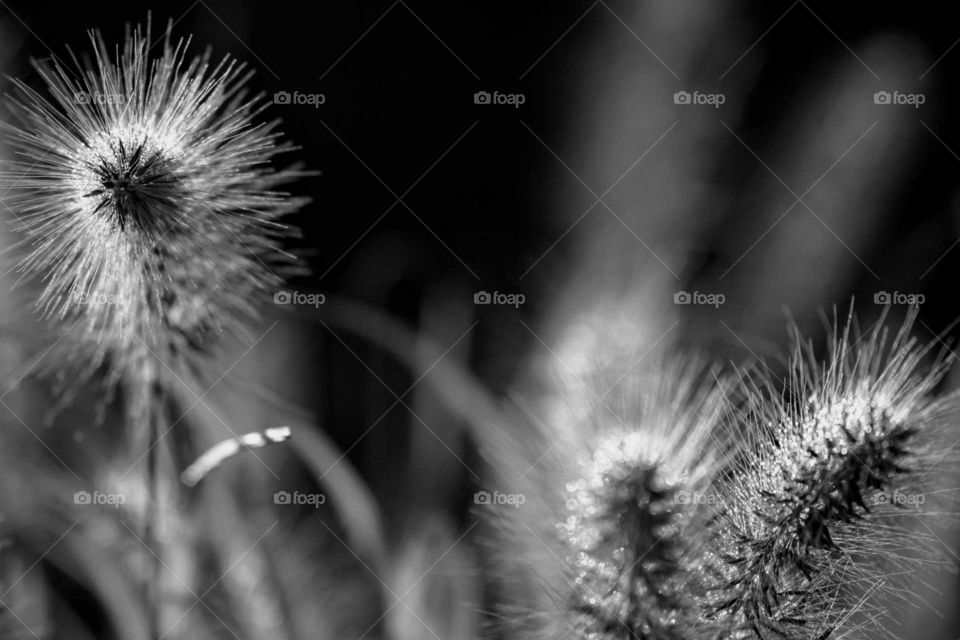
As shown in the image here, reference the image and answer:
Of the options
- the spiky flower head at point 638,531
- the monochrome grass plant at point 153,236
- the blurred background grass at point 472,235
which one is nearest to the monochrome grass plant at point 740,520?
the spiky flower head at point 638,531

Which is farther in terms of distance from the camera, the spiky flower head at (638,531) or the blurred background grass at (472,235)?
the blurred background grass at (472,235)

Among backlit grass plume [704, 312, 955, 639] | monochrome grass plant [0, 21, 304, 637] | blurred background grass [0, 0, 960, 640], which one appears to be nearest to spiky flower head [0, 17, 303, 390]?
monochrome grass plant [0, 21, 304, 637]

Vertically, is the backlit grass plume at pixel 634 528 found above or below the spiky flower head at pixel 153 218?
below

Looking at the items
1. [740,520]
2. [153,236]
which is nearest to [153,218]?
[153,236]

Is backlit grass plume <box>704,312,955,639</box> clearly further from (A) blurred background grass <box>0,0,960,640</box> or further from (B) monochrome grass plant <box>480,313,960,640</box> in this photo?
(A) blurred background grass <box>0,0,960,640</box>

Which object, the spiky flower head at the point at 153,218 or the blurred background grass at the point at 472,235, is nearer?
the spiky flower head at the point at 153,218

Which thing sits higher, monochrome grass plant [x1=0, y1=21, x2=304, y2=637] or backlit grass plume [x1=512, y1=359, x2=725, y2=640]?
monochrome grass plant [x1=0, y1=21, x2=304, y2=637]

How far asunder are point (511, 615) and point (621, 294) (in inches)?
20.6

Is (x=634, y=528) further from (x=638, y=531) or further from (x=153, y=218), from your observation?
(x=153, y=218)

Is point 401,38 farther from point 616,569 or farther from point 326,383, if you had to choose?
point 616,569

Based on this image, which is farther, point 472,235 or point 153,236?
point 472,235

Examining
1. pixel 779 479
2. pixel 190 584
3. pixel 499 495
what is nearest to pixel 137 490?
pixel 190 584

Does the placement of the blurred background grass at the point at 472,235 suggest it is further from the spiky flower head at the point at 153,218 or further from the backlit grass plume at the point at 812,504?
the backlit grass plume at the point at 812,504

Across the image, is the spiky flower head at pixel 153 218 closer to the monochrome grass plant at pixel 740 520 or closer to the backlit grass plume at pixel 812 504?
the monochrome grass plant at pixel 740 520
